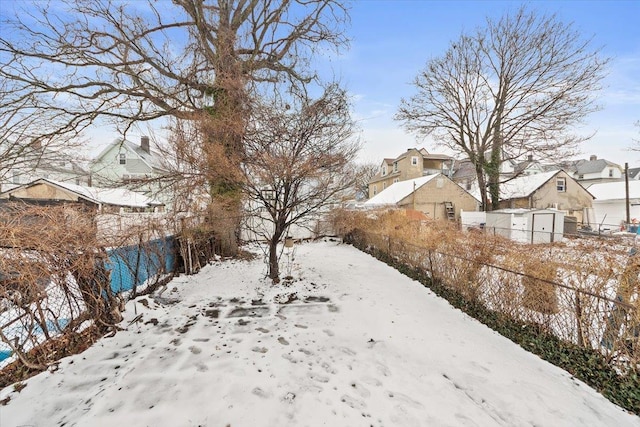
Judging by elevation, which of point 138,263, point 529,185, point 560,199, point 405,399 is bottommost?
point 405,399

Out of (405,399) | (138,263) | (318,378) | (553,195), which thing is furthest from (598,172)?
(138,263)

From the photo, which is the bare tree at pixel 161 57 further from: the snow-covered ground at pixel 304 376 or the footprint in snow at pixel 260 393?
the footprint in snow at pixel 260 393

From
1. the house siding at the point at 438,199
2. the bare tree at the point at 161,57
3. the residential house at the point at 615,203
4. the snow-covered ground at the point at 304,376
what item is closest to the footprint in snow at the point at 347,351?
the snow-covered ground at the point at 304,376

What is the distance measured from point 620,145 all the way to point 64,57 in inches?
963

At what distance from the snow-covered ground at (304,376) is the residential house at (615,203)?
31188 millimetres

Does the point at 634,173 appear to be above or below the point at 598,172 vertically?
above

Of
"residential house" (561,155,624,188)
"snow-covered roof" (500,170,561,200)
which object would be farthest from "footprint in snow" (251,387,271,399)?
"residential house" (561,155,624,188)

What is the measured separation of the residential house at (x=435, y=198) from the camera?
78.6ft

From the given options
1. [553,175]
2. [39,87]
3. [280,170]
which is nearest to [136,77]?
[39,87]

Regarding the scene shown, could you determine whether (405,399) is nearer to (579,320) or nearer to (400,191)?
(579,320)

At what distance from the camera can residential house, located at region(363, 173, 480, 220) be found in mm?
23969

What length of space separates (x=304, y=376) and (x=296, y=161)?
12.4ft

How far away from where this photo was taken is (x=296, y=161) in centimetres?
561

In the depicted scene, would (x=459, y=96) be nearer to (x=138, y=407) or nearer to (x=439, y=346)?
(x=439, y=346)
